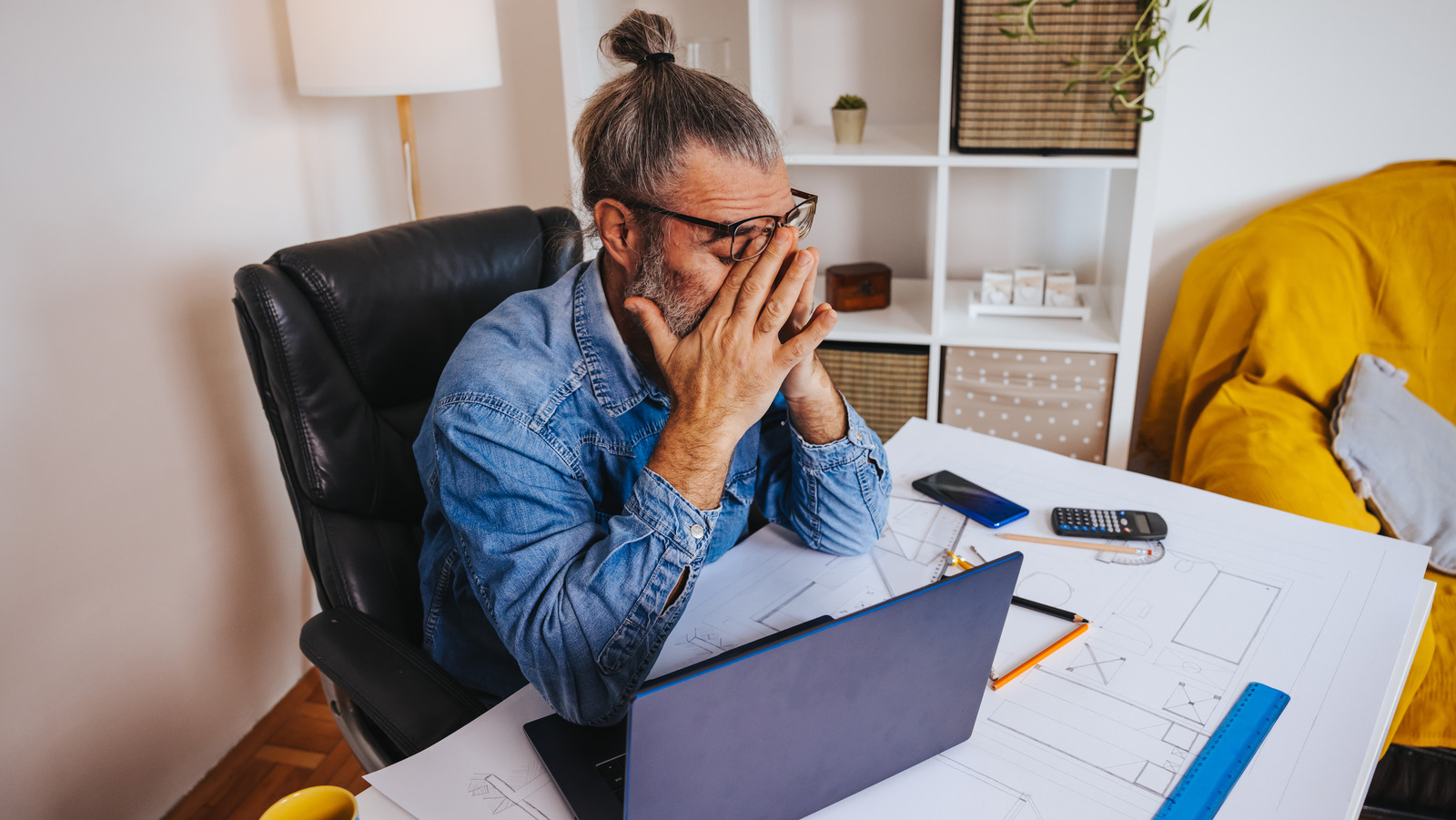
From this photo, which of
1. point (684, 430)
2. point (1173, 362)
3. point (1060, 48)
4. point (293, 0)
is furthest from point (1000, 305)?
point (293, 0)

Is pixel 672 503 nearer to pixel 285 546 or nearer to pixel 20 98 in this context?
pixel 20 98

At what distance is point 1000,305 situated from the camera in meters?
2.13

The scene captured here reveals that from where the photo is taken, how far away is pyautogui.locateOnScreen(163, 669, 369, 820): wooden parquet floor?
1.75 metres

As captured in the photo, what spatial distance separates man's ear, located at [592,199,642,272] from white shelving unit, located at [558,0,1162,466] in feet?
3.18

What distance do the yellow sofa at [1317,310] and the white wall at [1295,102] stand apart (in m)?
0.10

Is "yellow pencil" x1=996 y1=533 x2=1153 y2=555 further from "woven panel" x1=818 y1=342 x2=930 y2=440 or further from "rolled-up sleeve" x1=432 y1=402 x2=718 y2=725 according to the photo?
"woven panel" x1=818 y1=342 x2=930 y2=440

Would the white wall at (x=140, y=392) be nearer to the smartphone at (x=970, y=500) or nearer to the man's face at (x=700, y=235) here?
the man's face at (x=700, y=235)

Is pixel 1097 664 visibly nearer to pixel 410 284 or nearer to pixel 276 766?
pixel 410 284

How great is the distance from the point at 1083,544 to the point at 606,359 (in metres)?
0.63

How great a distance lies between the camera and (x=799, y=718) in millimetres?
669

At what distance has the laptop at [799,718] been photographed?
1.95 ft

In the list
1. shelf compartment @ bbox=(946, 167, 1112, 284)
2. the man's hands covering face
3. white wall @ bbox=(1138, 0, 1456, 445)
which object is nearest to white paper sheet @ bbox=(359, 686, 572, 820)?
the man's hands covering face

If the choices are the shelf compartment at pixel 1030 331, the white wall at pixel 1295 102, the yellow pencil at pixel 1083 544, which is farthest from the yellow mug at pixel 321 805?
the white wall at pixel 1295 102

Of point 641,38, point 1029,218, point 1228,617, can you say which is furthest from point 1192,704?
point 1029,218
